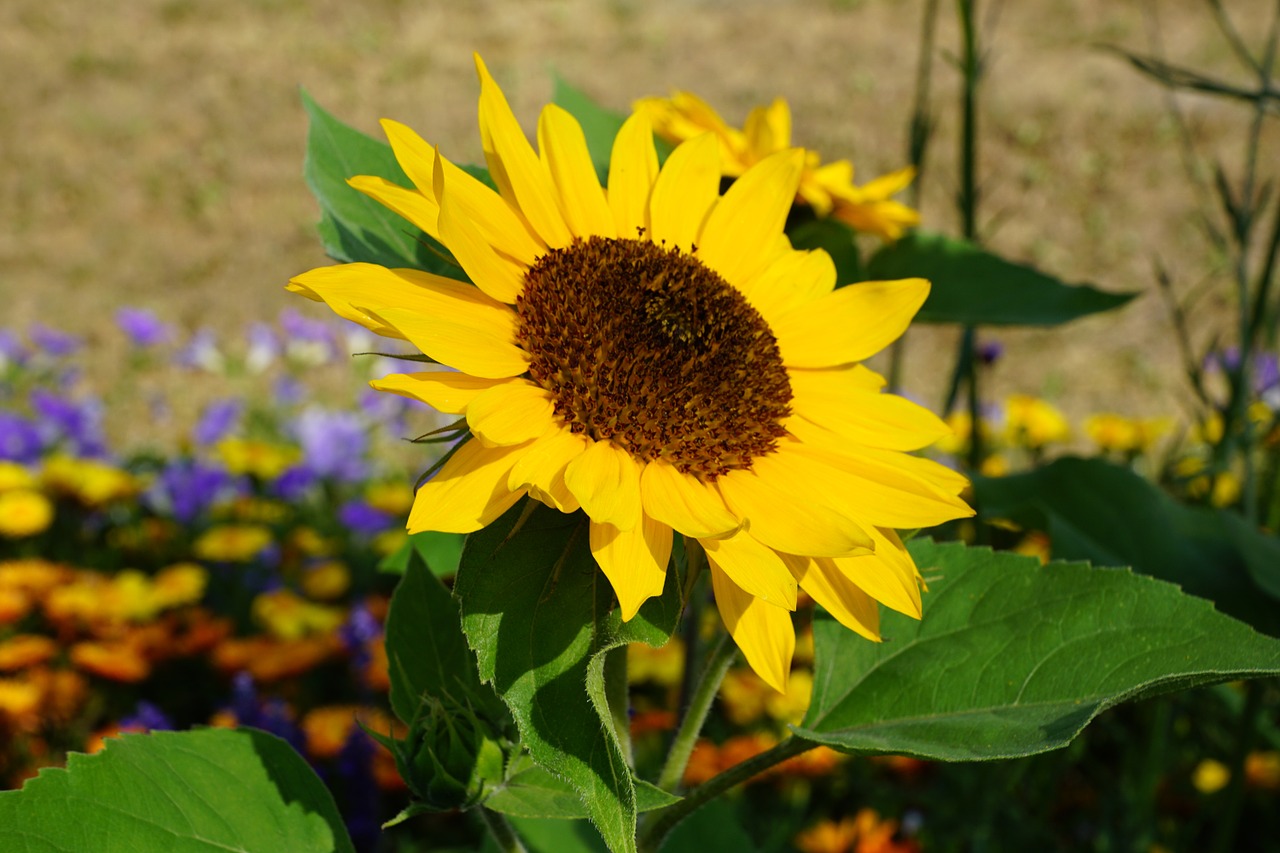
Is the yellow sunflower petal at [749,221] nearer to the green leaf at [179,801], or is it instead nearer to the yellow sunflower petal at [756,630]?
the yellow sunflower petal at [756,630]

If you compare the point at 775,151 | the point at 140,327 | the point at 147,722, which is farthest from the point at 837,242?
the point at 140,327

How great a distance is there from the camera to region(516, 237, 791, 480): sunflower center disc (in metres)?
0.78

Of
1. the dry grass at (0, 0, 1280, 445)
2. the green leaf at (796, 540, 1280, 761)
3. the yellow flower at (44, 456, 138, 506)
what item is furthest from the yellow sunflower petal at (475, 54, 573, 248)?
the dry grass at (0, 0, 1280, 445)

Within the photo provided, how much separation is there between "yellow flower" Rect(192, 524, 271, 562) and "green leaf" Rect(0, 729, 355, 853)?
184 centimetres

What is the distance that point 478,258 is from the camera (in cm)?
77

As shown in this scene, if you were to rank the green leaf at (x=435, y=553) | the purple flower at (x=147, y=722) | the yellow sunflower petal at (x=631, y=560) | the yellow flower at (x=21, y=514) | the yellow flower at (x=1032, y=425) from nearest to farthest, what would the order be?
the yellow sunflower petal at (x=631, y=560) < the green leaf at (x=435, y=553) < the purple flower at (x=147, y=722) < the yellow flower at (x=21, y=514) < the yellow flower at (x=1032, y=425)

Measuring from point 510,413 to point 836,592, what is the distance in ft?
0.84

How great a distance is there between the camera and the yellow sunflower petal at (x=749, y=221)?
0.94 metres

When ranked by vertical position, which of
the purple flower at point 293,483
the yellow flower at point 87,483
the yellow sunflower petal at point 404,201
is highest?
the yellow sunflower petal at point 404,201

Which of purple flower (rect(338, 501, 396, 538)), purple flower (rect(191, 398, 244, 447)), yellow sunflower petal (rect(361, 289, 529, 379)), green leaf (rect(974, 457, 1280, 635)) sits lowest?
purple flower (rect(338, 501, 396, 538))

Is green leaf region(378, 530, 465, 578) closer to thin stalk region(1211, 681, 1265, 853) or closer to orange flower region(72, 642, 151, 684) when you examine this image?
thin stalk region(1211, 681, 1265, 853)

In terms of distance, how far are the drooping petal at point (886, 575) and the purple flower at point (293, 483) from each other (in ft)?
8.22

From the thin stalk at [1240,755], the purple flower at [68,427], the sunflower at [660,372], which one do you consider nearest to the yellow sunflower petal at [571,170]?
the sunflower at [660,372]

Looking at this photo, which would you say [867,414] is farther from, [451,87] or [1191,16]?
[1191,16]
